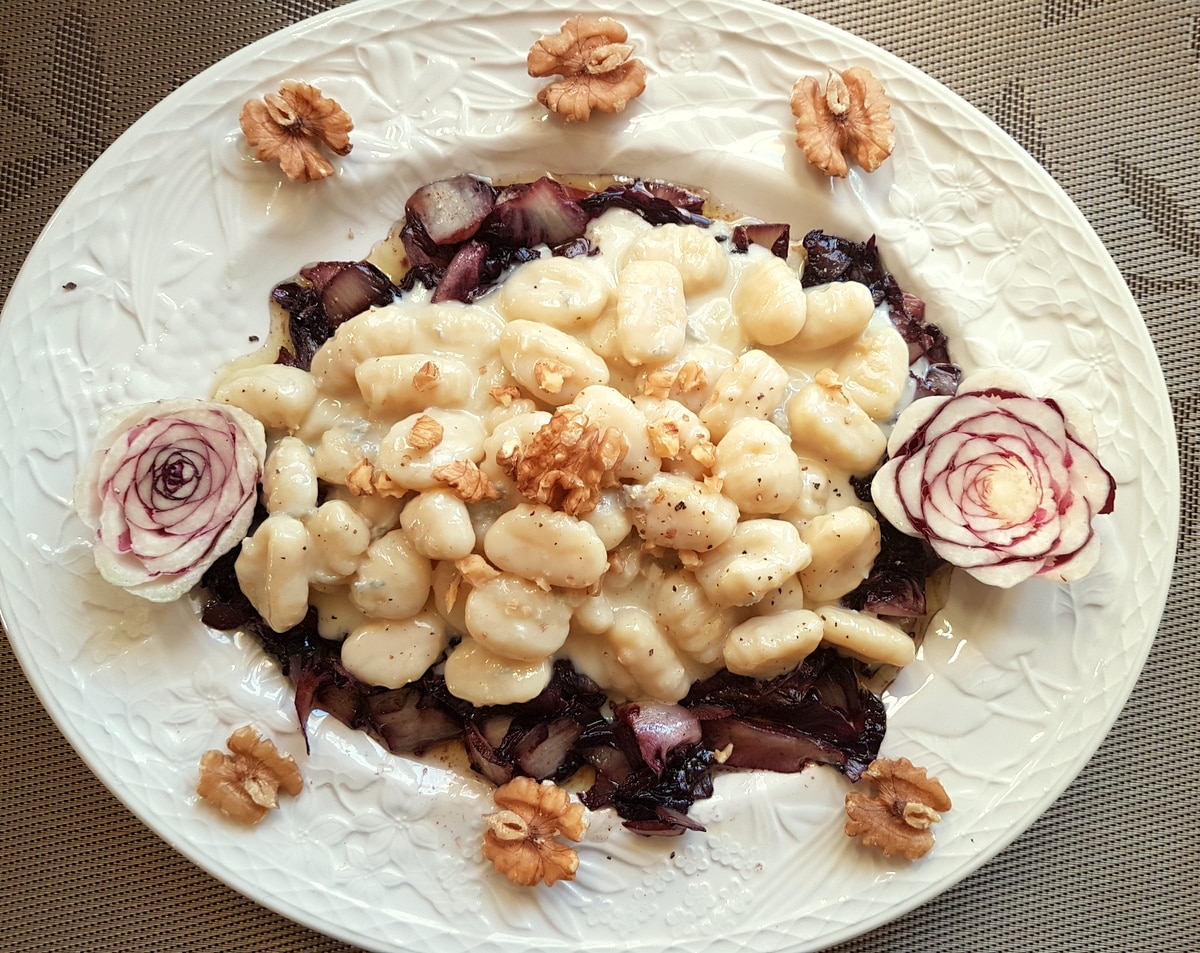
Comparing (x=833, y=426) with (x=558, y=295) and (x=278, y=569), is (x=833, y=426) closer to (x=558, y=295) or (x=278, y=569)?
(x=558, y=295)

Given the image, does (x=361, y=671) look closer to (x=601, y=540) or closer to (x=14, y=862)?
(x=601, y=540)

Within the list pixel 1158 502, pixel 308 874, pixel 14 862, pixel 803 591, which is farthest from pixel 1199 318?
pixel 14 862

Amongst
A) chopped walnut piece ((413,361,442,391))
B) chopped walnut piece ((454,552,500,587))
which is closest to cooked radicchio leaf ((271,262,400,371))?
chopped walnut piece ((413,361,442,391))

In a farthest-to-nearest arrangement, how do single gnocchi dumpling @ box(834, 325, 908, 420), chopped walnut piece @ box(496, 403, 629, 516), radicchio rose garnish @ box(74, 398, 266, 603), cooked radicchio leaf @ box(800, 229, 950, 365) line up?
cooked radicchio leaf @ box(800, 229, 950, 365), single gnocchi dumpling @ box(834, 325, 908, 420), radicchio rose garnish @ box(74, 398, 266, 603), chopped walnut piece @ box(496, 403, 629, 516)

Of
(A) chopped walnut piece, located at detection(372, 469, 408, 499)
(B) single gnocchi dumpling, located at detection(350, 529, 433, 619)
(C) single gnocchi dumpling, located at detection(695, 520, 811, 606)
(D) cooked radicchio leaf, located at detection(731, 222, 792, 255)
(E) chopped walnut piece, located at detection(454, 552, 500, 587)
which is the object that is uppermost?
(D) cooked radicchio leaf, located at detection(731, 222, 792, 255)

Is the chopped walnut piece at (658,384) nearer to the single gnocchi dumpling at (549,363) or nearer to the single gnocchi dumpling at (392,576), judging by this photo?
the single gnocchi dumpling at (549,363)

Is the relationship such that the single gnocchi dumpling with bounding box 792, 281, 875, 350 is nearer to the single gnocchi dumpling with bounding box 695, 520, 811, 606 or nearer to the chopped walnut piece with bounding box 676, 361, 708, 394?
the chopped walnut piece with bounding box 676, 361, 708, 394
